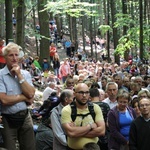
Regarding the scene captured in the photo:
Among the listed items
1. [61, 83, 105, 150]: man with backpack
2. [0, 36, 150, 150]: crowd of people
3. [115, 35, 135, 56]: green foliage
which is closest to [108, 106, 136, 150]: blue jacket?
[0, 36, 150, 150]: crowd of people

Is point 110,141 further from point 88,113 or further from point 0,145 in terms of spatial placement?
Result: point 0,145

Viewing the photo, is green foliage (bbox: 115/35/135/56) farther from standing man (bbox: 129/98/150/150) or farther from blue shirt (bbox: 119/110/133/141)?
standing man (bbox: 129/98/150/150)

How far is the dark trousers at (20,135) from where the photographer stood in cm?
445

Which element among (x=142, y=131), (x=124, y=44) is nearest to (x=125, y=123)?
(x=142, y=131)

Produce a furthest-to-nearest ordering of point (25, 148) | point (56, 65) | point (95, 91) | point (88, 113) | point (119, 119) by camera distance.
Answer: point (56, 65) → point (95, 91) → point (119, 119) → point (88, 113) → point (25, 148)

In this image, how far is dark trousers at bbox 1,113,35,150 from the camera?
14.6 feet

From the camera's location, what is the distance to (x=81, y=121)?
5.00 metres

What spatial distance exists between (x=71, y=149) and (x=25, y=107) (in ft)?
3.31

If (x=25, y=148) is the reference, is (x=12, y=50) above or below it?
above

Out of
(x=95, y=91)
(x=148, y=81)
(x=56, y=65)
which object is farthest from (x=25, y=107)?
(x=56, y=65)

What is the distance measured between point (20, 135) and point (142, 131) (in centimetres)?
177

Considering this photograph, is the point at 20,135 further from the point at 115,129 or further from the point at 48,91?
the point at 48,91

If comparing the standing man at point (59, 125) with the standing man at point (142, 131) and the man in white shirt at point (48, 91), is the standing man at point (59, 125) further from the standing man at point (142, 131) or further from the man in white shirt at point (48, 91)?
the man in white shirt at point (48, 91)

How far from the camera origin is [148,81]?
1188 cm
